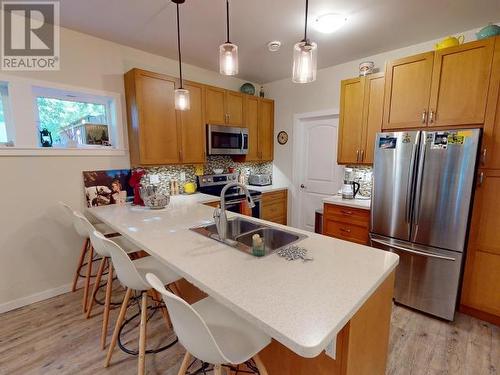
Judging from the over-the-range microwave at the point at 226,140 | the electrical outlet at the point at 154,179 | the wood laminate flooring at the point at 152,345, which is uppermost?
the over-the-range microwave at the point at 226,140

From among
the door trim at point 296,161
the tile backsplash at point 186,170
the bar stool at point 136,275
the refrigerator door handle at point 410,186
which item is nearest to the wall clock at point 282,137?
the door trim at point 296,161

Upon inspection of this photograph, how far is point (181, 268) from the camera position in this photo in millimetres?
1142

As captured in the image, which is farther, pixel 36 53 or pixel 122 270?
pixel 36 53

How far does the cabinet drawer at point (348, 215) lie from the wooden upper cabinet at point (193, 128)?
1747 mm

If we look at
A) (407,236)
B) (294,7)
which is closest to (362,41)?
(294,7)

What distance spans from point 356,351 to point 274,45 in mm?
2823

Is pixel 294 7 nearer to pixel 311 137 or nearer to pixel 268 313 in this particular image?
pixel 311 137

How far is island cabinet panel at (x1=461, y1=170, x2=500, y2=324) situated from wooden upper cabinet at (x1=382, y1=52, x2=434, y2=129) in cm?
75

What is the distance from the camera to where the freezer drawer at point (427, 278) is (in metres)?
2.04

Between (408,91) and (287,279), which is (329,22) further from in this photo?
(287,279)

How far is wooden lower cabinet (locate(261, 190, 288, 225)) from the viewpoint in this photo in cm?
379

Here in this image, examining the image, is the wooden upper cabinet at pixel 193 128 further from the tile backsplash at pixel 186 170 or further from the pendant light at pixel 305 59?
the pendant light at pixel 305 59

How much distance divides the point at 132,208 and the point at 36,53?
170 centimetres

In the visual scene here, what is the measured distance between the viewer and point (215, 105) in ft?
10.9
